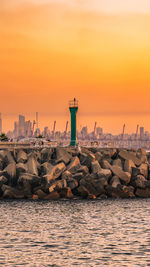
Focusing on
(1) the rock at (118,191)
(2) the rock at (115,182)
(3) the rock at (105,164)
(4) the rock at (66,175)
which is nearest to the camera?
(4) the rock at (66,175)

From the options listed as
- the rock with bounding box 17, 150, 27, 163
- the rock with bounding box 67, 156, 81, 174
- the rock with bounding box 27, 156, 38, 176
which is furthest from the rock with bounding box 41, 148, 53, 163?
the rock with bounding box 67, 156, 81, 174

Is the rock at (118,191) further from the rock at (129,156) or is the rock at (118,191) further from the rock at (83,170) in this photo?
the rock at (129,156)

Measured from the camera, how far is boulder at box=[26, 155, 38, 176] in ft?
154

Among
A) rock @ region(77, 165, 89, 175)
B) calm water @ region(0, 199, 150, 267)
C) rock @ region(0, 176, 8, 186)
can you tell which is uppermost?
rock @ region(77, 165, 89, 175)

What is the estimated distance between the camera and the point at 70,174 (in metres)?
46.0

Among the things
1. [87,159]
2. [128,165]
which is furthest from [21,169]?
[128,165]

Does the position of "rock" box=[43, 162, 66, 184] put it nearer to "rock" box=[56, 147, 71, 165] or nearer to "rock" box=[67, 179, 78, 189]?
"rock" box=[67, 179, 78, 189]

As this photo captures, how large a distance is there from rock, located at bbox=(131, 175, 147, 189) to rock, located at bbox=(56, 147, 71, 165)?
21.1ft

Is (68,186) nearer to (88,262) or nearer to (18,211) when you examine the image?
(18,211)

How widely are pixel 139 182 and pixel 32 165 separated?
9.13 meters

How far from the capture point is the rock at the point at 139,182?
4719 centimetres

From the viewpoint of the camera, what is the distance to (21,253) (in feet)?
81.3

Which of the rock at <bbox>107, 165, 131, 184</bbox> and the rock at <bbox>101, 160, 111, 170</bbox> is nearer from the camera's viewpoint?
the rock at <bbox>107, 165, 131, 184</bbox>

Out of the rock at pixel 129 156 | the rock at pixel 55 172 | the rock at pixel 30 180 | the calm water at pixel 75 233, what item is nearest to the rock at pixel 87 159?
the rock at pixel 55 172
